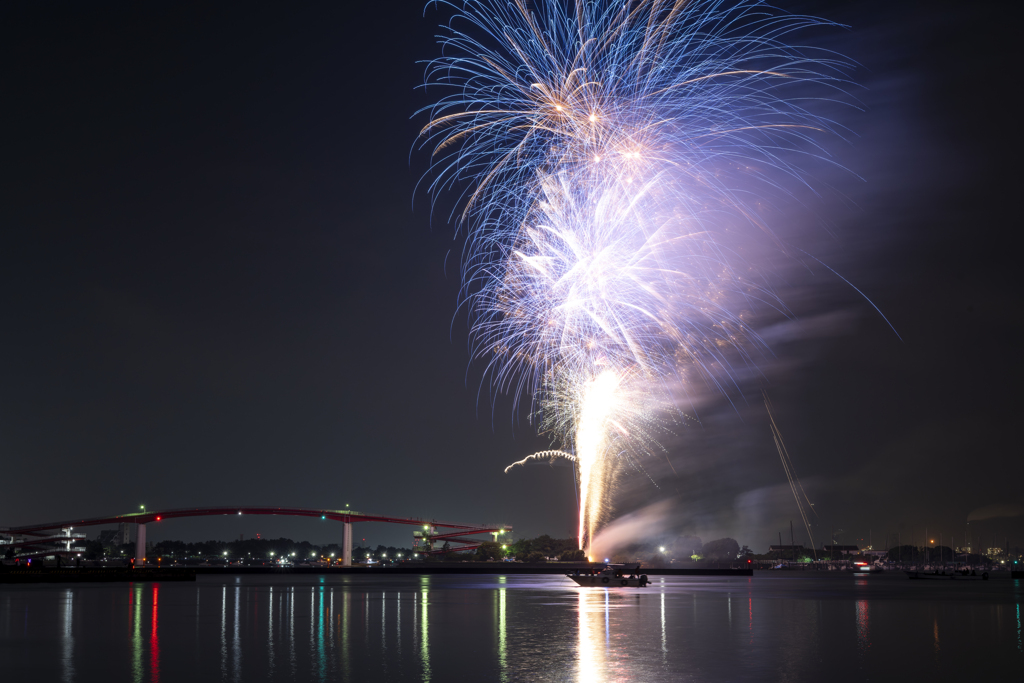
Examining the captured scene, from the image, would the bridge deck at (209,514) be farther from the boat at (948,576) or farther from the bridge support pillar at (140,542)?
the boat at (948,576)

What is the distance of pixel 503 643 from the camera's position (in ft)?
62.4

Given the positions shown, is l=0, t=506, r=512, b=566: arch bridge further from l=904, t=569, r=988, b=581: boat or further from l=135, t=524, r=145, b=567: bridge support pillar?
l=904, t=569, r=988, b=581: boat

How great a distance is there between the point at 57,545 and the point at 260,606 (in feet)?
424

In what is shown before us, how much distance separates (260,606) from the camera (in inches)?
1315

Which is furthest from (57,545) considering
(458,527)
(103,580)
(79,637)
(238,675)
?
(238,675)

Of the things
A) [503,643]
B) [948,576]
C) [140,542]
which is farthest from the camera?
[140,542]

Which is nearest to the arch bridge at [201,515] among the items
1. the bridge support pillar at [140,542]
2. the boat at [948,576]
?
the bridge support pillar at [140,542]

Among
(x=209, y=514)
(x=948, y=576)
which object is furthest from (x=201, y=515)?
(x=948, y=576)

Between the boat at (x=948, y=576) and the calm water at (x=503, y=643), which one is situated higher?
the calm water at (x=503, y=643)

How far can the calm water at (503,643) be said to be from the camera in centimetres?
1441

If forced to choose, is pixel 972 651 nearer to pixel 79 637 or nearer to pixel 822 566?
pixel 79 637

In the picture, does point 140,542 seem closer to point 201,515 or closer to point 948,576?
point 201,515

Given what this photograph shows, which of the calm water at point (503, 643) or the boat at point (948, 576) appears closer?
the calm water at point (503, 643)

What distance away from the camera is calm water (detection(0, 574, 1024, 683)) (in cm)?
1441
